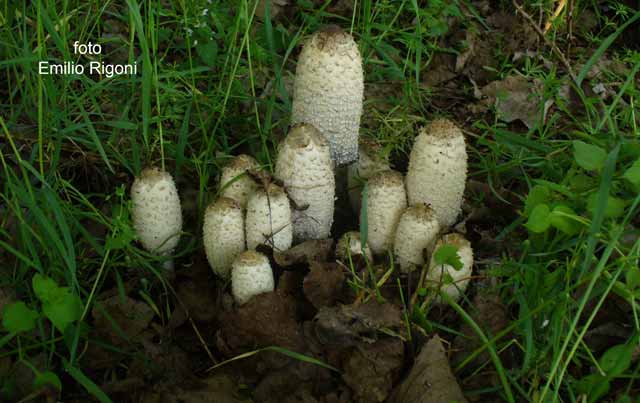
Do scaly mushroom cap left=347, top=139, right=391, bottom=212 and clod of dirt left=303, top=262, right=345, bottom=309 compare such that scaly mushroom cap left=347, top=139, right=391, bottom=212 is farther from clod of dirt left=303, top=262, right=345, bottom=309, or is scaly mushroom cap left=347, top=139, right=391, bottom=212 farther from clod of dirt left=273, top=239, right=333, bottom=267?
clod of dirt left=303, top=262, right=345, bottom=309

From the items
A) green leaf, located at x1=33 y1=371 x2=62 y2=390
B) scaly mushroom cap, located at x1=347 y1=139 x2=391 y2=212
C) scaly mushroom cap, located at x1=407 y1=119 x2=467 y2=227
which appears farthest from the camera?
scaly mushroom cap, located at x1=347 y1=139 x2=391 y2=212

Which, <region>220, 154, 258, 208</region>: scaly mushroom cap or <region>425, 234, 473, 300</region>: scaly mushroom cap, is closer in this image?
<region>425, 234, 473, 300</region>: scaly mushroom cap

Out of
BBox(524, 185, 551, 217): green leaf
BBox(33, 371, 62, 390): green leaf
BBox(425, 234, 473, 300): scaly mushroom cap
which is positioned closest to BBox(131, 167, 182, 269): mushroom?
BBox(33, 371, 62, 390): green leaf

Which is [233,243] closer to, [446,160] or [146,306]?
[146,306]

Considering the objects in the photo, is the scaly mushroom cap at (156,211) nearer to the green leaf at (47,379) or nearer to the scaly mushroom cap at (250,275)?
the scaly mushroom cap at (250,275)

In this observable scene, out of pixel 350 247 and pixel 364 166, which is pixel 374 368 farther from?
pixel 364 166
